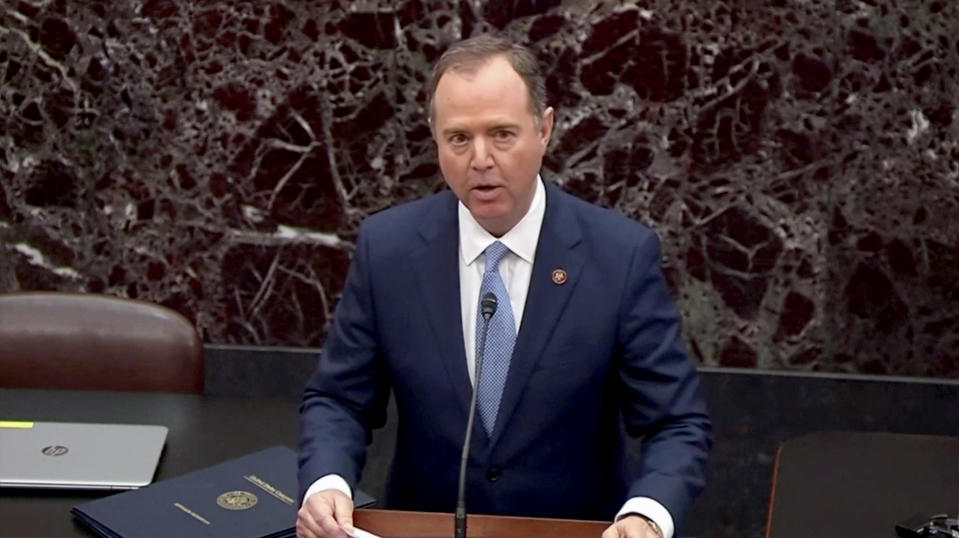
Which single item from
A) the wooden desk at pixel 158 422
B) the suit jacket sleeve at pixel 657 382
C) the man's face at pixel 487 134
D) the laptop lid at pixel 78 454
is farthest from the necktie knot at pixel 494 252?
the laptop lid at pixel 78 454

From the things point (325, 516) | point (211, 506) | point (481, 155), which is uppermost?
point (481, 155)

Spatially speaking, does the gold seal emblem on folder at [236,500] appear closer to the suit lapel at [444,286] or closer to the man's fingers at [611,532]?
the suit lapel at [444,286]

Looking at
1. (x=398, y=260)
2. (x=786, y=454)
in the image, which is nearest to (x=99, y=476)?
(x=398, y=260)

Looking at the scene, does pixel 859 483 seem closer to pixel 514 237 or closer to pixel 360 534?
pixel 514 237

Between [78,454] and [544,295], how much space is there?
919 millimetres

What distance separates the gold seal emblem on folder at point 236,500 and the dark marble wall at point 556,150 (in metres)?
1.98

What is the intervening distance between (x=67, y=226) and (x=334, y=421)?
227cm

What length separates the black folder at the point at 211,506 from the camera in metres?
2.60

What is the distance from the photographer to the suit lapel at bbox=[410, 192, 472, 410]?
9.05ft

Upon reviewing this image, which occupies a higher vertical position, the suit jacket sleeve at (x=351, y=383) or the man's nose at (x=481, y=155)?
the man's nose at (x=481, y=155)

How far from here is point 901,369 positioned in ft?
15.2

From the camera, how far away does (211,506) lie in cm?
269

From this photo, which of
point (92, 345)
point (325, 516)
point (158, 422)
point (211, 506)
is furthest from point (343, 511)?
point (92, 345)

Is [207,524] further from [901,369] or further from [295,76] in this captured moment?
[901,369]
